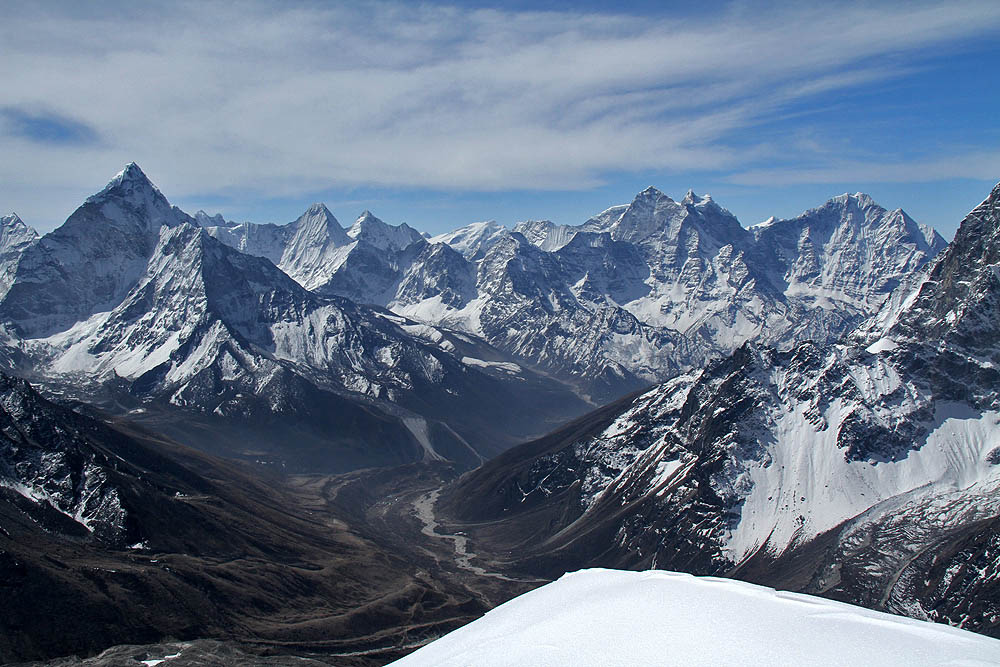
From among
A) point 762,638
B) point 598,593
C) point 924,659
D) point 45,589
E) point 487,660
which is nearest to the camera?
point 924,659

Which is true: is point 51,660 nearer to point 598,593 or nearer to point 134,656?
point 134,656

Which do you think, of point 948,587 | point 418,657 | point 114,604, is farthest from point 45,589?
point 948,587

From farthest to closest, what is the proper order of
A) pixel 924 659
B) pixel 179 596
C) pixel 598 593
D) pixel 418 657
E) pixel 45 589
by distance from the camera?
pixel 179 596
pixel 45 589
pixel 418 657
pixel 598 593
pixel 924 659

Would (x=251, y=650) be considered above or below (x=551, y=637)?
below

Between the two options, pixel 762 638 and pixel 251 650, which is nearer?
pixel 762 638

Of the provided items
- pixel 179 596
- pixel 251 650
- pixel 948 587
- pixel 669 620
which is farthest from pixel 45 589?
pixel 948 587

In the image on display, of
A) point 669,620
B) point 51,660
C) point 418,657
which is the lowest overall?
point 51,660
